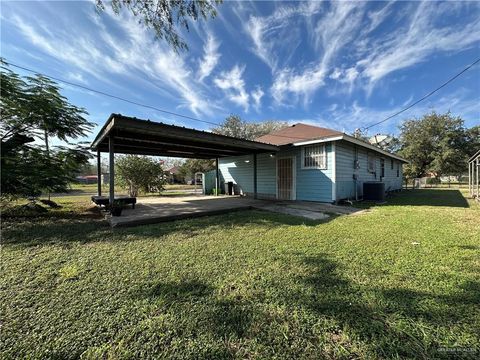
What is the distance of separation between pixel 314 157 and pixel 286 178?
1707mm

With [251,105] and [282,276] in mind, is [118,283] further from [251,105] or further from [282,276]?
[251,105]

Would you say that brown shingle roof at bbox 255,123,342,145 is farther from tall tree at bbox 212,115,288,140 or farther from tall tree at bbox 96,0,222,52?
tall tree at bbox 212,115,288,140

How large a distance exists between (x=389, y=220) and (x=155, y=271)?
581 cm

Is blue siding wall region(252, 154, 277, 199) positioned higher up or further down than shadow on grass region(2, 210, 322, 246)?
higher up

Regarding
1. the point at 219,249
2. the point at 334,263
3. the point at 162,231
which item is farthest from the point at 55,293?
the point at 334,263

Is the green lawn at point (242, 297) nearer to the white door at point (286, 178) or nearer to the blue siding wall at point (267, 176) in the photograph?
the white door at point (286, 178)

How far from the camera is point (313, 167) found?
29.5ft

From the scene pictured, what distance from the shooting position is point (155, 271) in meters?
2.71

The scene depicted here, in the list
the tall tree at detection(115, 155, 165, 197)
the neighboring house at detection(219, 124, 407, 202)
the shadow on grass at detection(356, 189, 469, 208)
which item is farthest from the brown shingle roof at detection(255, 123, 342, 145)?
the tall tree at detection(115, 155, 165, 197)

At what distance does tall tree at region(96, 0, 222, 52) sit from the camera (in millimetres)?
4871

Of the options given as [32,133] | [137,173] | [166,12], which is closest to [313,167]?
[166,12]

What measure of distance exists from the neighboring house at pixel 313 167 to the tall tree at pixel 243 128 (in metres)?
16.9

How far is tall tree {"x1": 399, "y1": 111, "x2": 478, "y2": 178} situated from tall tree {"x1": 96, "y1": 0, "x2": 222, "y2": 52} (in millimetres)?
32768

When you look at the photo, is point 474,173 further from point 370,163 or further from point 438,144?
point 438,144
